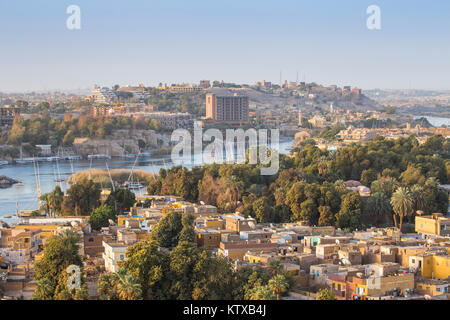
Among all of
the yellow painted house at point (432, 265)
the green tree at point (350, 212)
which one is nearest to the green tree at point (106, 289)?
the yellow painted house at point (432, 265)

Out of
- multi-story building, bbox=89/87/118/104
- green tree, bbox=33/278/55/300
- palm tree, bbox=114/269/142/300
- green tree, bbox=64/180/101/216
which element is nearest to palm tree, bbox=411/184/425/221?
green tree, bbox=64/180/101/216

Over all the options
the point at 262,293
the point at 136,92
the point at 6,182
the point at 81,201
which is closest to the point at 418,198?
the point at 81,201

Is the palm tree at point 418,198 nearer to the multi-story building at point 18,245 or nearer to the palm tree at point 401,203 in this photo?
the palm tree at point 401,203

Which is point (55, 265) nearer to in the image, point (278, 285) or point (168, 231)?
point (168, 231)

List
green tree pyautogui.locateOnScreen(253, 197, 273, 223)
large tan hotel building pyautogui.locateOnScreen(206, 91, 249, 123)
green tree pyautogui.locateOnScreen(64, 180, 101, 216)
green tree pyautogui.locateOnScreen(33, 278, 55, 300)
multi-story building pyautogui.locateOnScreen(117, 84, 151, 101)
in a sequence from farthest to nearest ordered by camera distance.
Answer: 1. multi-story building pyautogui.locateOnScreen(117, 84, 151, 101)
2. large tan hotel building pyautogui.locateOnScreen(206, 91, 249, 123)
3. green tree pyautogui.locateOnScreen(64, 180, 101, 216)
4. green tree pyautogui.locateOnScreen(253, 197, 273, 223)
5. green tree pyautogui.locateOnScreen(33, 278, 55, 300)

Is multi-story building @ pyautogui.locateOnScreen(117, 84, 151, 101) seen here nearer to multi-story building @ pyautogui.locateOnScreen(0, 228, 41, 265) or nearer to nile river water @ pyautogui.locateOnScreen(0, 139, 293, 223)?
nile river water @ pyautogui.locateOnScreen(0, 139, 293, 223)

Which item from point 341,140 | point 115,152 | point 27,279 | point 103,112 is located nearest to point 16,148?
point 115,152

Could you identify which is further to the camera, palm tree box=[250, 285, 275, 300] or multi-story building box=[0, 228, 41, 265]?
multi-story building box=[0, 228, 41, 265]
